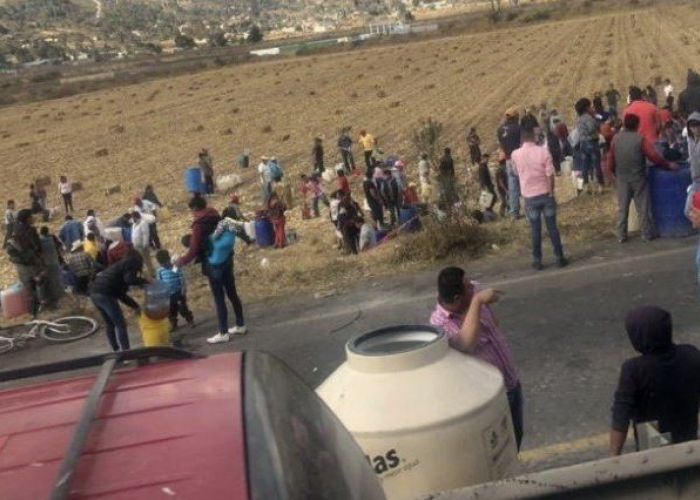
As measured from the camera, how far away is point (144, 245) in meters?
16.5

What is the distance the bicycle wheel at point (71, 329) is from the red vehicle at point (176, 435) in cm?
893

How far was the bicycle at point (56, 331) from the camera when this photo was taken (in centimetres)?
1176

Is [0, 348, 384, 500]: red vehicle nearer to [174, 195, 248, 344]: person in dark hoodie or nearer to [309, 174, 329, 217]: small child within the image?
[174, 195, 248, 344]: person in dark hoodie

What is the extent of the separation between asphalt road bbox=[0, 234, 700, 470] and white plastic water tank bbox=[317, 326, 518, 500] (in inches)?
88.1

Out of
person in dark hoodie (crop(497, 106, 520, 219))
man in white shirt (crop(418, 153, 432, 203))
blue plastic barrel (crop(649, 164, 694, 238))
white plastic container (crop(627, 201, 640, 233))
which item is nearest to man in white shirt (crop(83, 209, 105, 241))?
man in white shirt (crop(418, 153, 432, 203))

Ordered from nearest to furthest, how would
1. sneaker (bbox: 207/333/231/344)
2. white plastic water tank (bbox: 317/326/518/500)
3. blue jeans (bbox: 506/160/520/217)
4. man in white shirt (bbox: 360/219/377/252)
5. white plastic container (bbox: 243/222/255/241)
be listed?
1. white plastic water tank (bbox: 317/326/518/500)
2. sneaker (bbox: 207/333/231/344)
3. man in white shirt (bbox: 360/219/377/252)
4. blue jeans (bbox: 506/160/520/217)
5. white plastic container (bbox: 243/222/255/241)

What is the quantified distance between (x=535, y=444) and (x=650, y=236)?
17.9 ft

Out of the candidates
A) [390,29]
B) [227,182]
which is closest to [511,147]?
[227,182]

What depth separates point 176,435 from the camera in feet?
7.83

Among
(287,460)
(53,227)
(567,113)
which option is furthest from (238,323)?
(567,113)

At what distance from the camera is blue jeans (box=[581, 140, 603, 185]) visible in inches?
634

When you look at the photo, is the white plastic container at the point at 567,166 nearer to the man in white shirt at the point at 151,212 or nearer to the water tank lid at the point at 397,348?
the man in white shirt at the point at 151,212

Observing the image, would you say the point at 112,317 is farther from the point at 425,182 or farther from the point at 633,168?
the point at 425,182

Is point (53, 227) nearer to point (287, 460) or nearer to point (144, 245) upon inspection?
point (144, 245)
